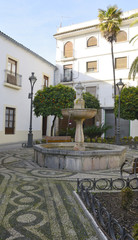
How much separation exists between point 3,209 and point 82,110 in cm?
378

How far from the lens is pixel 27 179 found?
471 centimetres

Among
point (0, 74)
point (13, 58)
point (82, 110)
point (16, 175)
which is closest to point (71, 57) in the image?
point (13, 58)

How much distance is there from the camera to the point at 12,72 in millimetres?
15633

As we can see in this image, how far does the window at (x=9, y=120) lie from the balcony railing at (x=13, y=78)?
2.11 m

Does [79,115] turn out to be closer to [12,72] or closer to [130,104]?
[130,104]

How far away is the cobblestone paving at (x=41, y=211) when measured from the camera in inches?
92.7

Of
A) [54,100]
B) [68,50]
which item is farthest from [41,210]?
[68,50]

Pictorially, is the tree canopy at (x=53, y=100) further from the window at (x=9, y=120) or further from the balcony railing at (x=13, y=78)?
the balcony railing at (x=13, y=78)

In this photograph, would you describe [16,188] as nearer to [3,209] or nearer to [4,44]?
[3,209]

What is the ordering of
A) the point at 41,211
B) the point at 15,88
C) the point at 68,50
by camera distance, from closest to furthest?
1. the point at 41,211
2. the point at 15,88
3. the point at 68,50

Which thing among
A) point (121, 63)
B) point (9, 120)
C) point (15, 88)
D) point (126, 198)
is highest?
point (121, 63)

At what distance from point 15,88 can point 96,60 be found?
358 inches

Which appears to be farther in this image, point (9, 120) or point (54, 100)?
point (9, 120)

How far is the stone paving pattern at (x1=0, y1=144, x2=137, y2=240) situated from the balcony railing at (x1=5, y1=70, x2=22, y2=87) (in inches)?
458
